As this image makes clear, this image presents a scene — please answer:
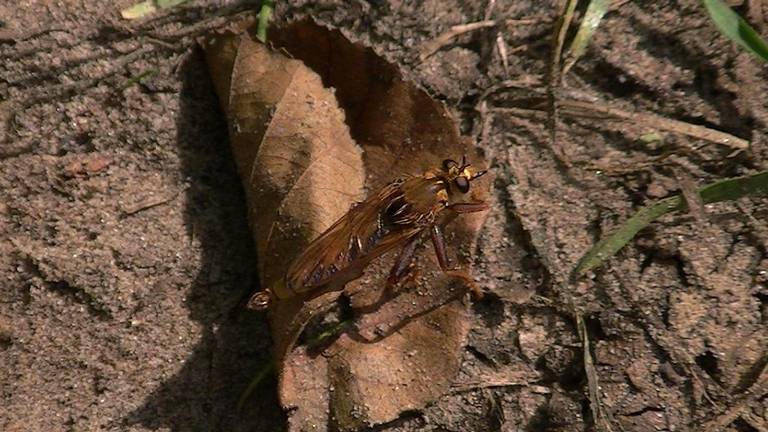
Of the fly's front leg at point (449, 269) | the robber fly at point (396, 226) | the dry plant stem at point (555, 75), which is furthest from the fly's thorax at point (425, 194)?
the dry plant stem at point (555, 75)

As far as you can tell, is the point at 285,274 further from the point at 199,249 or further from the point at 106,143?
the point at 106,143

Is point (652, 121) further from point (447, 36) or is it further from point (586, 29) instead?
point (447, 36)

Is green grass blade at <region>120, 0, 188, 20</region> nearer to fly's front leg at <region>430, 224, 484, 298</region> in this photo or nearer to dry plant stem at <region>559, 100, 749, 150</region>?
fly's front leg at <region>430, 224, 484, 298</region>

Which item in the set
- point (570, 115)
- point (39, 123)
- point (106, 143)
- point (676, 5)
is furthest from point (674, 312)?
point (39, 123)

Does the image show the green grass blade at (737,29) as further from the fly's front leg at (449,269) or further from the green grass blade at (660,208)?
the fly's front leg at (449,269)

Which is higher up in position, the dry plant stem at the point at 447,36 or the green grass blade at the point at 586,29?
the dry plant stem at the point at 447,36

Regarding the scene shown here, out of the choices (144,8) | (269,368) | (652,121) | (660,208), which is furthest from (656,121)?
(144,8)
